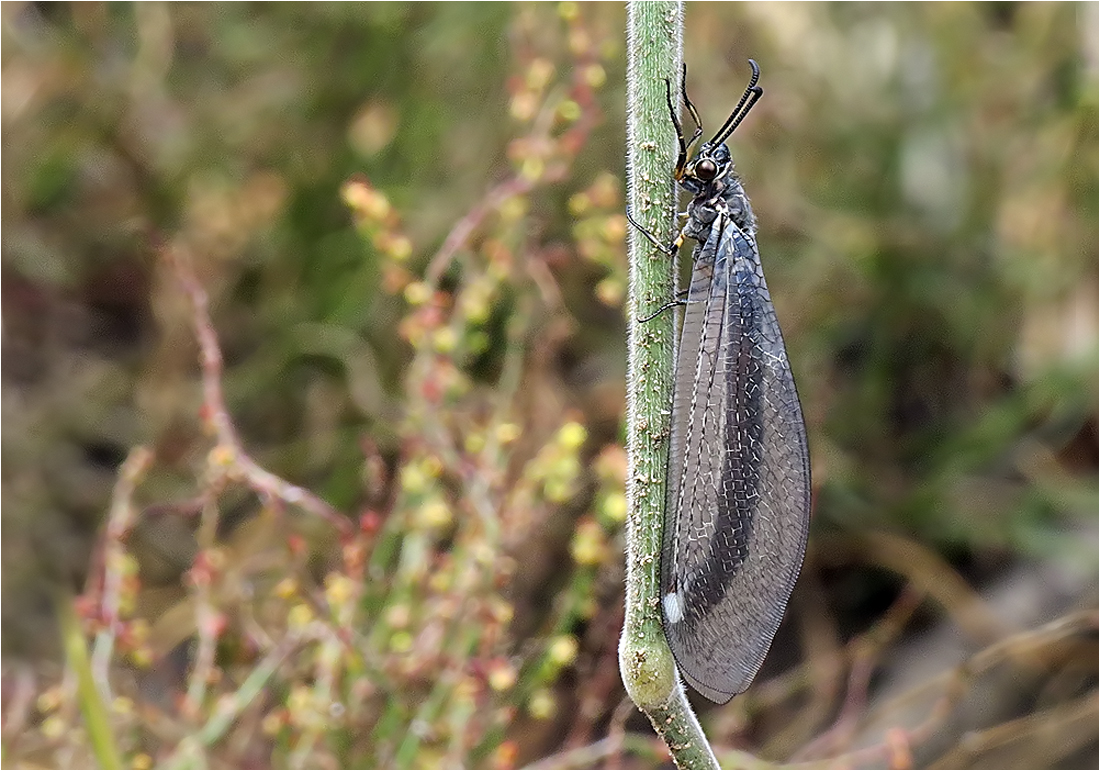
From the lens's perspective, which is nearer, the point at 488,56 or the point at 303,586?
the point at 303,586

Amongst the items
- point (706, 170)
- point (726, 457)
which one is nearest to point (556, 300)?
point (706, 170)

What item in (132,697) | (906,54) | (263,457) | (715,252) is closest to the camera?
(715,252)

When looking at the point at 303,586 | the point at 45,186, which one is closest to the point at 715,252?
the point at 303,586

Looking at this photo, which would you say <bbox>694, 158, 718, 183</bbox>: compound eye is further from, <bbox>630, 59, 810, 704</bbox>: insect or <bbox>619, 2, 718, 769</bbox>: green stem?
<bbox>619, 2, 718, 769</bbox>: green stem

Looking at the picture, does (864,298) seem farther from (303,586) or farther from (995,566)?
(303,586)

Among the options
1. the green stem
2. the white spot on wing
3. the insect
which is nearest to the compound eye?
the insect

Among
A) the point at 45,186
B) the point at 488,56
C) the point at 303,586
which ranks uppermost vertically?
the point at 488,56

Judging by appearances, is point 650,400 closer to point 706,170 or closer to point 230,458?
point 706,170
